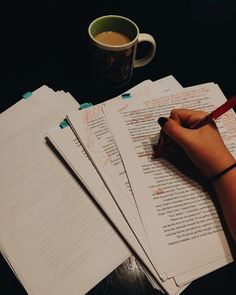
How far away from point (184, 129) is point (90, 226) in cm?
26

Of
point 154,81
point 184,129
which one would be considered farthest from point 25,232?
point 154,81

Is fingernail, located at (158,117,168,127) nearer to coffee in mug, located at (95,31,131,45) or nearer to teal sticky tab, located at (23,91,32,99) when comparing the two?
coffee in mug, located at (95,31,131,45)

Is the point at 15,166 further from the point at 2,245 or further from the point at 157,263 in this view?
the point at 157,263

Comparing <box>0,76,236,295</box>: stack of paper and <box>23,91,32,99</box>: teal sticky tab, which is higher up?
<box>23,91,32,99</box>: teal sticky tab

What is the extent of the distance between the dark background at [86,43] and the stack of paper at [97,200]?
85mm

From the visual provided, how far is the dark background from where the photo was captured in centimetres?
73

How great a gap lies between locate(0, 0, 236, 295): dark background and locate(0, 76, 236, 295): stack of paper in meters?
0.09

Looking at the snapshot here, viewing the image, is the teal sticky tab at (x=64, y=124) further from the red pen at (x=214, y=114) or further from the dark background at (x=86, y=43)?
the red pen at (x=214, y=114)

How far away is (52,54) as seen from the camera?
0.77 metres

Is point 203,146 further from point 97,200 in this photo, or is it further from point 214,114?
point 97,200

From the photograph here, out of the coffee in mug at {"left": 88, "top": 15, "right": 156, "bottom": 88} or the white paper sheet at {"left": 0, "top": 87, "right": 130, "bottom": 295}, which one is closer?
the white paper sheet at {"left": 0, "top": 87, "right": 130, "bottom": 295}

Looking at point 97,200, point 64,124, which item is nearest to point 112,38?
point 64,124

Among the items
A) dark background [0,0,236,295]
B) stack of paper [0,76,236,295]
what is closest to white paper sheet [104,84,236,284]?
stack of paper [0,76,236,295]

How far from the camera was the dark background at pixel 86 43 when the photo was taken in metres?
0.73
